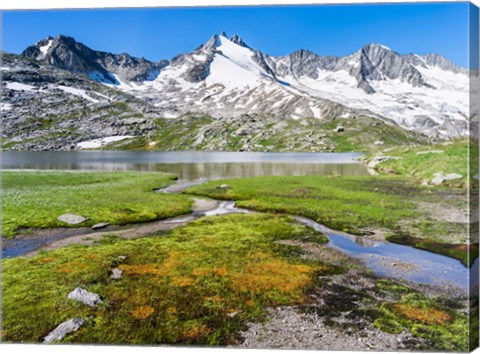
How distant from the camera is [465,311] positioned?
562 inches

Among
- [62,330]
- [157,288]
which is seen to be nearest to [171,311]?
[157,288]

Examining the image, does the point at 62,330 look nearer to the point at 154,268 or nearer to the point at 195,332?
the point at 195,332

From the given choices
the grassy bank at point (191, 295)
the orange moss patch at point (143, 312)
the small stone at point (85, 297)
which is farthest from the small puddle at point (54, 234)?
the orange moss patch at point (143, 312)

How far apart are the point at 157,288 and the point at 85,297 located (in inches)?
117

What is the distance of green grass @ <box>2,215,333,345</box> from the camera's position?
1307 cm

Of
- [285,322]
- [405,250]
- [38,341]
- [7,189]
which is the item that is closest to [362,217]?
[405,250]

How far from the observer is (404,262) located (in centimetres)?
1958

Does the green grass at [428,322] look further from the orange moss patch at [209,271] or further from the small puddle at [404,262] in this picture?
the orange moss patch at [209,271]

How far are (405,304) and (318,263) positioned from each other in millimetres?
5072

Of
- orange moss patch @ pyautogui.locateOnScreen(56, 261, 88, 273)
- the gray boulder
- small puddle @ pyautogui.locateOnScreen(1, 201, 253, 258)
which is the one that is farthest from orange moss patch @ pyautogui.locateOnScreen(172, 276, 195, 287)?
the gray boulder

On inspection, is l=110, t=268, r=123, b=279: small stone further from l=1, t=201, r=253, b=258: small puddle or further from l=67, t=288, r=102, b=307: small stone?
l=1, t=201, r=253, b=258: small puddle

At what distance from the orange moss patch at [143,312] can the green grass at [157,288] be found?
39 millimetres

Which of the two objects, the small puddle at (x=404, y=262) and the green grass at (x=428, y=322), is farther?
the small puddle at (x=404, y=262)

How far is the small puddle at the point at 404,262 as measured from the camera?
56.4 feet
